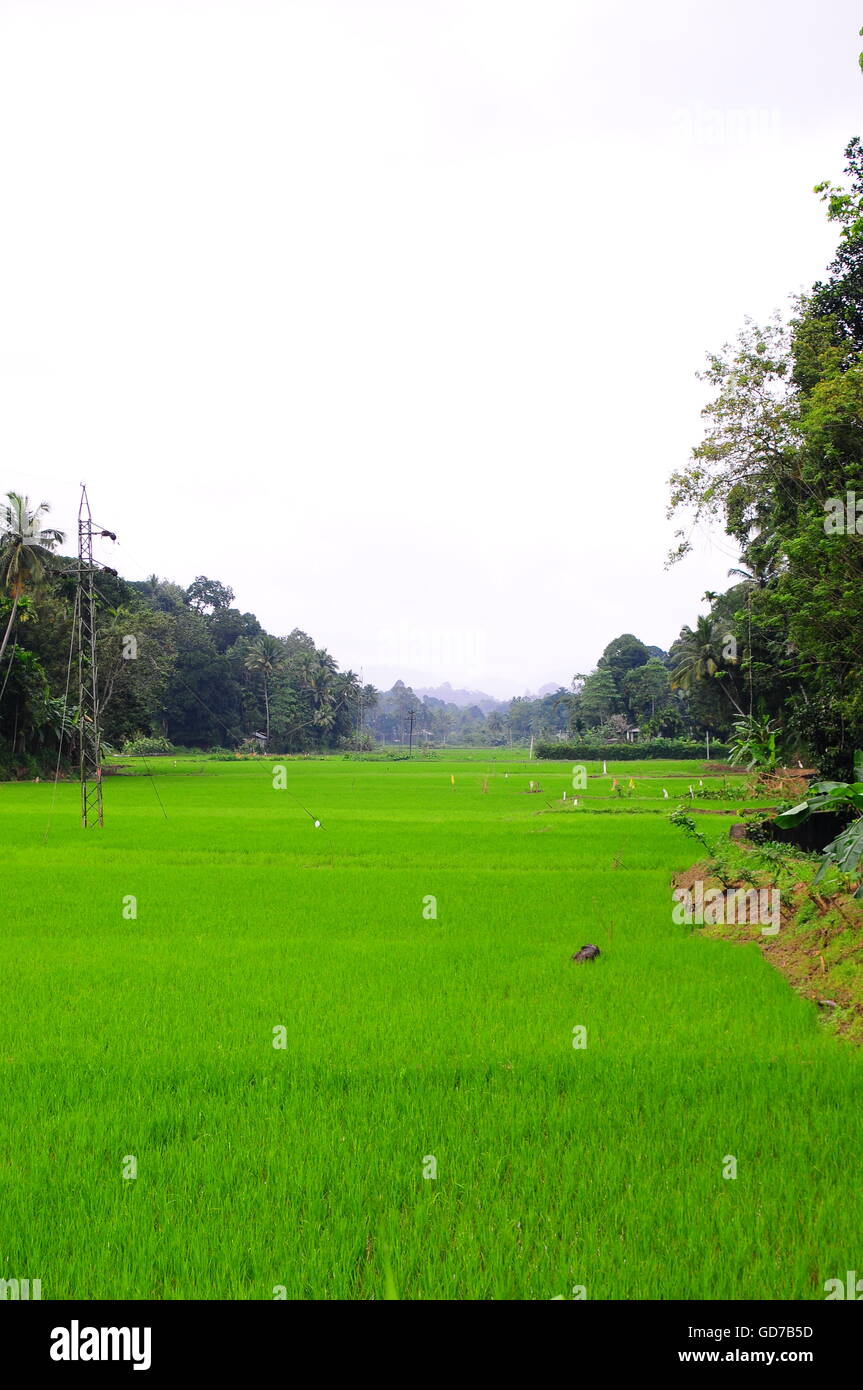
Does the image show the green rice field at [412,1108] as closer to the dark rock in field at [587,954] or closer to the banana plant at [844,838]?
the dark rock in field at [587,954]

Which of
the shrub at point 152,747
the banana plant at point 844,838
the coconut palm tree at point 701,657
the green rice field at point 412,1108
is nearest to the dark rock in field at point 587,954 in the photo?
the green rice field at point 412,1108

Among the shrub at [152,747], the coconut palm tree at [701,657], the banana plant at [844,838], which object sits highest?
the coconut palm tree at [701,657]

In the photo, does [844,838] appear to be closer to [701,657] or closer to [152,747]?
[701,657]

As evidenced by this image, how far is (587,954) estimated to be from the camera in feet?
28.0

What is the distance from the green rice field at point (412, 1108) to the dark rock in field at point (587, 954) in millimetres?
155

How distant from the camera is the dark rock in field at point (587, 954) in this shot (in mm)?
8508

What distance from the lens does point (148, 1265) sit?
3.42m

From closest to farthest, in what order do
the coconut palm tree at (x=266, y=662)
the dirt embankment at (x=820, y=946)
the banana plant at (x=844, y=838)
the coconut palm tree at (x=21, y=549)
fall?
1. the banana plant at (x=844, y=838)
2. the dirt embankment at (x=820, y=946)
3. the coconut palm tree at (x=21, y=549)
4. the coconut palm tree at (x=266, y=662)

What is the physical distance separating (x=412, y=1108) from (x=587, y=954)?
4.08 metres

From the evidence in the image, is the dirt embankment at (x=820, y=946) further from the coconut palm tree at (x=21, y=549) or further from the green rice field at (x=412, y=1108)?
the coconut palm tree at (x=21, y=549)

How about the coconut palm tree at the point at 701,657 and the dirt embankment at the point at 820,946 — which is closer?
the dirt embankment at the point at 820,946

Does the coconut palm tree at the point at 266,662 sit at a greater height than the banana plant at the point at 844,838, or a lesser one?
greater

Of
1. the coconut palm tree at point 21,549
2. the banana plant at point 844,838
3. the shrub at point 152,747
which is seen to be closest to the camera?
the banana plant at point 844,838

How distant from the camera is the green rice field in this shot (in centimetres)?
344
